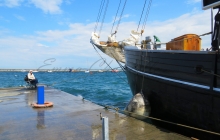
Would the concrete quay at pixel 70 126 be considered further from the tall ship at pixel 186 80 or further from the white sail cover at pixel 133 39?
the white sail cover at pixel 133 39

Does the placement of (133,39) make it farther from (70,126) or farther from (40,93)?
(70,126)

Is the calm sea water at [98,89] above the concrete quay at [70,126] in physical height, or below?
below

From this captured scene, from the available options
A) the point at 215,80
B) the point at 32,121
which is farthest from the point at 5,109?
the point at 215,80

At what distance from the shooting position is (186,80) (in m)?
5.43

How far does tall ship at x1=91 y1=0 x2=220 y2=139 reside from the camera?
189 inches

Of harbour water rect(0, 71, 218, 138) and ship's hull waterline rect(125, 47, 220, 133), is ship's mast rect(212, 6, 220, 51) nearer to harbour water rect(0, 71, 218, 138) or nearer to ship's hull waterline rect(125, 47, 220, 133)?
ship's hull waterline rect(125, 47, 220, 133)

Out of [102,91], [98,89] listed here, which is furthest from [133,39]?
[98,89]

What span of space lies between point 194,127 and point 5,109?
681cm

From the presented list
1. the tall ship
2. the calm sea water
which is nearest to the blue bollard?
the tall ship

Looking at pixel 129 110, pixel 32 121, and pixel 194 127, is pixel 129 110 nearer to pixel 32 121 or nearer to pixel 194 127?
pixel 194 127

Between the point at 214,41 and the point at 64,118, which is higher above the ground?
the point at 214,41

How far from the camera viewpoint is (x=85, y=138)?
16.6 ft

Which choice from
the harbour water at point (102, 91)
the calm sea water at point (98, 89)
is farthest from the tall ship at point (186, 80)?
the calm sea water at point (98, 89)

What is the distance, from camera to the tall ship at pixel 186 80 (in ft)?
15.8
